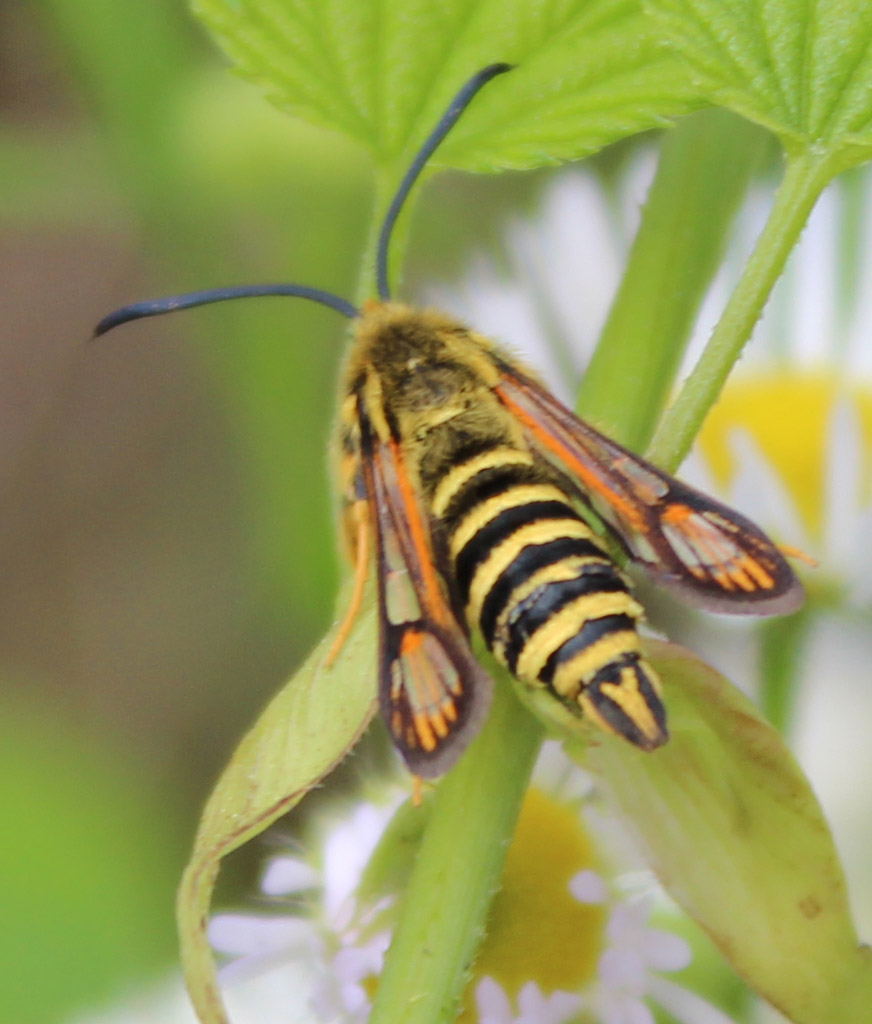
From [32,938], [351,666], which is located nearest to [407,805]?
[351,666]

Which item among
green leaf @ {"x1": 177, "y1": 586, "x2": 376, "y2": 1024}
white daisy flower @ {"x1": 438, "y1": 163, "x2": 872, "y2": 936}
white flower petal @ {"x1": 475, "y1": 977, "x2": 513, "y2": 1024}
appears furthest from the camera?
white daisy flower @ {"x1": 438, "y1": 163, "x2": 872, "y2": 936}

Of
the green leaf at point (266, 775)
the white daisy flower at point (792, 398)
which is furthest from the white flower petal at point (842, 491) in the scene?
the green leaf at point (266, 775)

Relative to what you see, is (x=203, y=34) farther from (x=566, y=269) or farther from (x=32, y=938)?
(x=32, y=938)

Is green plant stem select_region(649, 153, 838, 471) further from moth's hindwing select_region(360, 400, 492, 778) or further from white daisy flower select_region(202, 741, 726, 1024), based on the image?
white daisy flower select_region(202, 741, 726, 1024)

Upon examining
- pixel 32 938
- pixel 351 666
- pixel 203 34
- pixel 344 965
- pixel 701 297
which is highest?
pixel 203 34

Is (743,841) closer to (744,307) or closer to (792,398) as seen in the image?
(744,307)

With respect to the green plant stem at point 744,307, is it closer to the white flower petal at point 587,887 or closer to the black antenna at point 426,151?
the black antenna at point 426,151

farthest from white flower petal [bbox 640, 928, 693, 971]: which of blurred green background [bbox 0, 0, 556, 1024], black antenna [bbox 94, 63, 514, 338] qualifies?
blurred green background [bbox 0, 0, 556, 1024]

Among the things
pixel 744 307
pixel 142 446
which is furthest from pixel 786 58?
pixel 142 446
